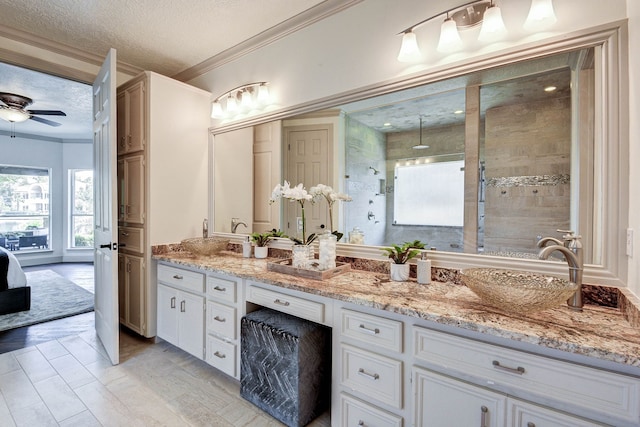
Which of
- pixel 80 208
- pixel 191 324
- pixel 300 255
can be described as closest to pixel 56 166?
pixel 80 208

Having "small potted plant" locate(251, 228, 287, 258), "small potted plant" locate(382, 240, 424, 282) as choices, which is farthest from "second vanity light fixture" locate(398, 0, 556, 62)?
"small potted plant" locate(251, 228, 287, 258)

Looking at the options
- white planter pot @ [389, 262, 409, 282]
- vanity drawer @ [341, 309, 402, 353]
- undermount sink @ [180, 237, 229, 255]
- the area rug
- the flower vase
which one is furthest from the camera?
the area rug

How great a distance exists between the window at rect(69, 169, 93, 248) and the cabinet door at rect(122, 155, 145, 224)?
5.07 metres

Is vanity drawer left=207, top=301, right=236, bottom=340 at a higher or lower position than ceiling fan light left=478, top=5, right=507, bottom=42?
lower

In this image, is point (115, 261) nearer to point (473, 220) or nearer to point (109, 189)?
point (109, 189)

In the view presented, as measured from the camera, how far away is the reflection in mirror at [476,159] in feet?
4.66

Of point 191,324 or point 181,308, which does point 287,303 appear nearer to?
point 191,324

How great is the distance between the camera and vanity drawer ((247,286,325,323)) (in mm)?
1632

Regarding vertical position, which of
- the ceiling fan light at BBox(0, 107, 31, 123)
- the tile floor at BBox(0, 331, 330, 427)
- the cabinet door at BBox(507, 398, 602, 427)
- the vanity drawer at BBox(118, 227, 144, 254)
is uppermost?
the ceiling fan light at BBox(0, 107, 31, 123)

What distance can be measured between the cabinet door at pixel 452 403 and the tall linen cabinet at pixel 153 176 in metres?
2.36

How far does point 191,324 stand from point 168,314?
1.15 ft

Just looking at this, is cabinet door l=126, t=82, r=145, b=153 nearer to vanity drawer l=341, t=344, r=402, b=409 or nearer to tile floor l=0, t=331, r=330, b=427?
tile floor l=0, t=331, r=330, b=427

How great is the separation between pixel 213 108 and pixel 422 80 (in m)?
1.98

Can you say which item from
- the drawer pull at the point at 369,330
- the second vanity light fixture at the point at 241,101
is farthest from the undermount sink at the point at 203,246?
the drawer pull at the point at 369,330
